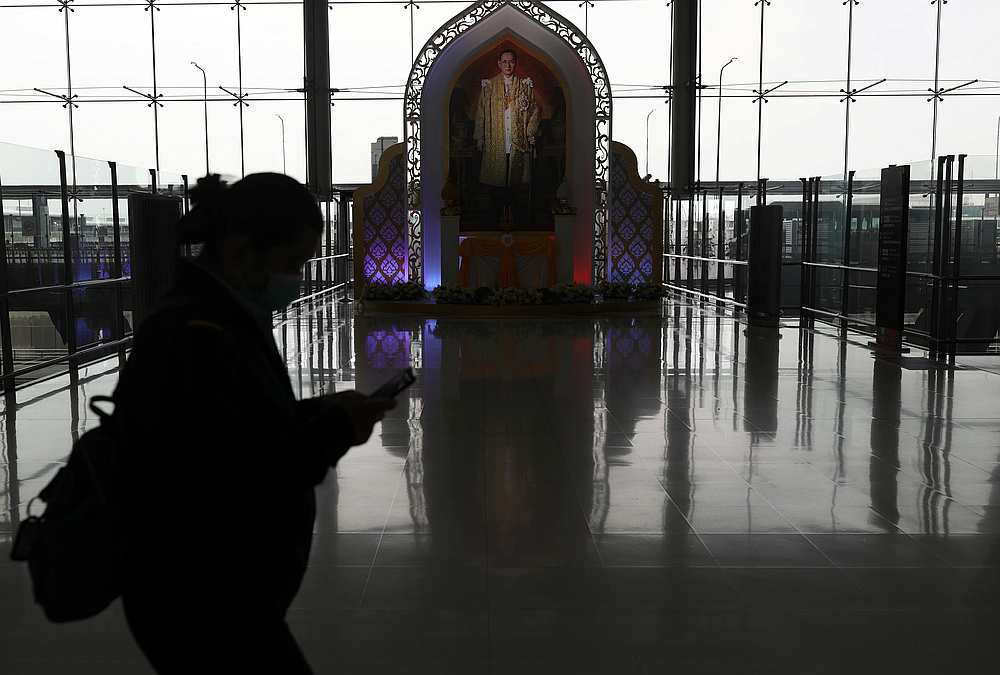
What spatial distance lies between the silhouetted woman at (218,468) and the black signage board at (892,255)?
10.00 m

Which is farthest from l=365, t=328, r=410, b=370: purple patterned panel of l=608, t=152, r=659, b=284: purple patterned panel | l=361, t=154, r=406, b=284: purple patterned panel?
l=608, t=152, r=659, b=284: purple patterned panel

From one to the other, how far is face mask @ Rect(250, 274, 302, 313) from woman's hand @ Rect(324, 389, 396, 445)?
23 centimetres

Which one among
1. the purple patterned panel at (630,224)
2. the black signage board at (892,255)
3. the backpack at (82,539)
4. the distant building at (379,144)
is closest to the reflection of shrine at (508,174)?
the purple patterned panel at (630,224)

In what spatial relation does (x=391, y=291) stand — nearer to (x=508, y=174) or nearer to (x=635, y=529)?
(x=508, y=174)

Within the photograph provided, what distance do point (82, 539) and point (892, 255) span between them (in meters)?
10.7

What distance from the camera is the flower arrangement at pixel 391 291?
15531 mm

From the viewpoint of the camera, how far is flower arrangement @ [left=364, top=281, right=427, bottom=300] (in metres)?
15.5

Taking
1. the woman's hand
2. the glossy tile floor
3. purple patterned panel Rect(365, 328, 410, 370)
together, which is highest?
the woman's hand

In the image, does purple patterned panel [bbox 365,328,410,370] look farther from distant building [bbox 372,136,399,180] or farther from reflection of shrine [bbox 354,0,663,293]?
distant building [bbox 372,136,399,180]

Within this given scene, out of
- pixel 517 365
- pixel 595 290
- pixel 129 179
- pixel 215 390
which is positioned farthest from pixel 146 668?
pixel 595 290

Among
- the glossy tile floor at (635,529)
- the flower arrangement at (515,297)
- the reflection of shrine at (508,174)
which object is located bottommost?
the glossy tile floor at (635,529)

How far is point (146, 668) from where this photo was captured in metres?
3.00

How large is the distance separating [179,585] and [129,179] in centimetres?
1041

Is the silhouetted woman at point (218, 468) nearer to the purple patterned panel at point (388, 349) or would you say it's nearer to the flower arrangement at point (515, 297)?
the purple patterned panel at point (388, 349)
